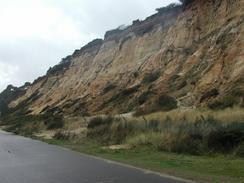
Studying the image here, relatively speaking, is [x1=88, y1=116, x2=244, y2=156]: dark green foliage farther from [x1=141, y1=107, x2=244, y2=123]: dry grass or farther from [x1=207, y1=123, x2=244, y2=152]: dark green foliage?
[x1=141, y1=107, x2=244, y2=123]: dry grass

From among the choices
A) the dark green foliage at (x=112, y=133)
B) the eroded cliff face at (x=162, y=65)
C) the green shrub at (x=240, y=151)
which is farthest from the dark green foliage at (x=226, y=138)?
the eroded cliff face at (x=162, y=65)

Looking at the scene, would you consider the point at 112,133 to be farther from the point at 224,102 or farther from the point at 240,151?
the point at 240,151

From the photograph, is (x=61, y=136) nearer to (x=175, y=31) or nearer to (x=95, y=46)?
(x=175, y=31)

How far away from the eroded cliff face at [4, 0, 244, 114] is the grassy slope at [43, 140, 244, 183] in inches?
584

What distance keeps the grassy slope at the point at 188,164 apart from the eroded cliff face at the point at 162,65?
584 inches

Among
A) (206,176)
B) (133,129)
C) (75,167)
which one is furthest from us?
(133,129)

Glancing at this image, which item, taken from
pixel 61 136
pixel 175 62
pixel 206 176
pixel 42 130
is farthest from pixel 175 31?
pixel 206 176

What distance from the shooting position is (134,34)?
7325 cm

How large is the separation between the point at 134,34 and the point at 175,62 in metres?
23.1

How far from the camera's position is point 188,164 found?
15.5m

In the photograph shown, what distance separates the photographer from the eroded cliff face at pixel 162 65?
1570 inches

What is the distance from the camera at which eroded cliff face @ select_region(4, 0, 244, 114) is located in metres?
39.9

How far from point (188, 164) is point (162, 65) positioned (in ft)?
127

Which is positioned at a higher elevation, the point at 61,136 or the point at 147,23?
the point at 147,23
